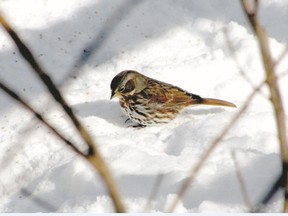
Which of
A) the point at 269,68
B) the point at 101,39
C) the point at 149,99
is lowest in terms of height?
the point at 149,99

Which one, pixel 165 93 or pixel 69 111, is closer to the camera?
pixel 69 111

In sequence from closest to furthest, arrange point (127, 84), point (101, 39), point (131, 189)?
point (131, 189), point (127, 84), point (101, 39)

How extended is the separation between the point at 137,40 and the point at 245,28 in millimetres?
869

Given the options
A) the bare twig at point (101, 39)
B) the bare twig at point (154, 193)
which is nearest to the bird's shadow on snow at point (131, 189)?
the bare twig at point (154, 193)

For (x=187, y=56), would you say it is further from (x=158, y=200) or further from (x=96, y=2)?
(x=158, y=200)

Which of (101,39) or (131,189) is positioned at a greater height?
(101,39)

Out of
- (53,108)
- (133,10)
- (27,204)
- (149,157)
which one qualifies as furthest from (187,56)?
(27,204)

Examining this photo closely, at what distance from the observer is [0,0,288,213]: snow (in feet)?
10.1

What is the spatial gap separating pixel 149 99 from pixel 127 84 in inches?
7.9

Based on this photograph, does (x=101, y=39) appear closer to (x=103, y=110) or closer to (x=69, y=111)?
(x=103, y=110)

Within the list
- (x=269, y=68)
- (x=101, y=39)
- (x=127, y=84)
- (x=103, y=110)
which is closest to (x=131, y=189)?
(x=127, y=84)

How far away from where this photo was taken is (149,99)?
14.5 ft

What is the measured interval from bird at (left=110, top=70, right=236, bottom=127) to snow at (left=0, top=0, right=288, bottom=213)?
9 centimetres

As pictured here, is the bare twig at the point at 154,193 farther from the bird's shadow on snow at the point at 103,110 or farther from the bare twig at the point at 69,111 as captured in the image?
the bird's shadow on snow at the point at 103,110
